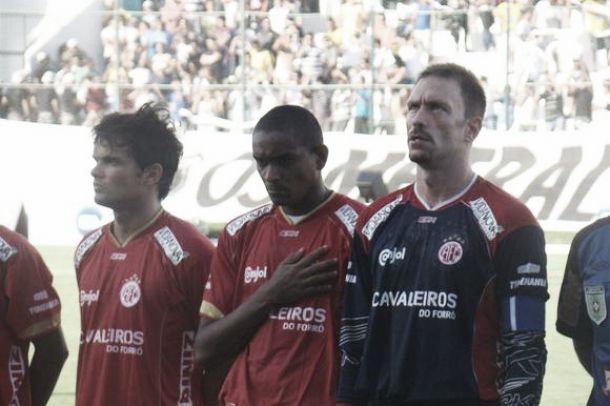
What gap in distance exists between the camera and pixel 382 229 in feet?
14.8

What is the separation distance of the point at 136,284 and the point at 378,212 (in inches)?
48.7

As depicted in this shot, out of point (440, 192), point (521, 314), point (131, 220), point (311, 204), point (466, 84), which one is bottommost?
point (521, 314)

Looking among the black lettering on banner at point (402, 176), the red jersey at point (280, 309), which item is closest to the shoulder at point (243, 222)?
the red jersey at point (280, 309)

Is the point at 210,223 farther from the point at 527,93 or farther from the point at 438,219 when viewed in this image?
the point at 438,219

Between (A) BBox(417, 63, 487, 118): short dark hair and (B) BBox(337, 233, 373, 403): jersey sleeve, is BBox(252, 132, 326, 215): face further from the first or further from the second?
(A) BBox(417, 63, 487, 118): short dark hair

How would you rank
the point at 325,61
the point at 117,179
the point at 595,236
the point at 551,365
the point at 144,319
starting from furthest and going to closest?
1. the point at 325,61
2. the point at 551,365
3. the point at 117,179
4. the point at 144,319
5. the point at 595,236

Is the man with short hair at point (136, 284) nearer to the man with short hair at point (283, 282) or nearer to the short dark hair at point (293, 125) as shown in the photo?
the man with short hair at point (283, 282)

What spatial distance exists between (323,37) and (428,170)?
18421mm

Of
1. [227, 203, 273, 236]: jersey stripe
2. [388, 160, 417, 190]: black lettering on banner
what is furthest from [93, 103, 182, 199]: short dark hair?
[388, 160, 417, 190]: black lettering on banner

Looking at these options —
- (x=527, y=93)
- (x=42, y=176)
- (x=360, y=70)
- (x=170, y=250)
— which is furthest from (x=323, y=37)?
(x=170, y=250)

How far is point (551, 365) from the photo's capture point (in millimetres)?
10875

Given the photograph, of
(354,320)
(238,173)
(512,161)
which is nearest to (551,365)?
(354,320)

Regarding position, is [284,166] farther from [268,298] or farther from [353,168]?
[353,168]

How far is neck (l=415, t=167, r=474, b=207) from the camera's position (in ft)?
14.6
